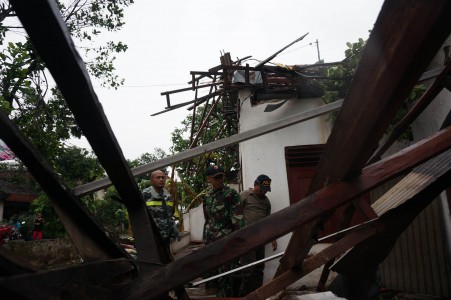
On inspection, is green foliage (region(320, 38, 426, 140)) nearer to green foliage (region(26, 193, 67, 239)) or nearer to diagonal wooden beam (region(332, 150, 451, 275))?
diagonal wooden beam (region(332, 150, 451, 275))

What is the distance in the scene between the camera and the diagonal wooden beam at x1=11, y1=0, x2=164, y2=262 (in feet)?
2.53

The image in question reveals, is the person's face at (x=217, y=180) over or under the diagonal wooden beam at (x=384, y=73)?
under

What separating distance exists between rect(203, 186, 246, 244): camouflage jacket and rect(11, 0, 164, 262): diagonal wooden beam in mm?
2756

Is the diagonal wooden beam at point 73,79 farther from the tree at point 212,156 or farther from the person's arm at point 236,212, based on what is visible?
the tree at point 212,156

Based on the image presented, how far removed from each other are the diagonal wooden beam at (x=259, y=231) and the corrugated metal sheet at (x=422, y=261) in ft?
12.1

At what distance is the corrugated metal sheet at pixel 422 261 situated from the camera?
12.3 ft

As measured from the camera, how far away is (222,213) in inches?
156

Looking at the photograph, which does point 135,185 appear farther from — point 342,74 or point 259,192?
point 342,74

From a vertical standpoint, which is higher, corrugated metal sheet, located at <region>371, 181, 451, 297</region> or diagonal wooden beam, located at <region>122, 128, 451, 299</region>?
diagonal wooden beam, located at <region>122, 128, 451, 299</region>

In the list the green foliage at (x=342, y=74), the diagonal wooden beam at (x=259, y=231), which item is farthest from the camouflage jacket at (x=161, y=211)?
the diagonal wooden beam at (x=259, y=231)

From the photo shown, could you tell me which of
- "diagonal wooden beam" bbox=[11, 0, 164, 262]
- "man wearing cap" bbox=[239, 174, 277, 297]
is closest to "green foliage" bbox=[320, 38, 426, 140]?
"man wearing cap" bbox=[239, 174, 277, 297]

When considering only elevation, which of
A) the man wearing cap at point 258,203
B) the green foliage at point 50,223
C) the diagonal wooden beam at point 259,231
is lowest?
the green foliage at point 50,223

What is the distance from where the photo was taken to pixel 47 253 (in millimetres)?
6375

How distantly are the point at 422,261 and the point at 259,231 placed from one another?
13.3 ft
